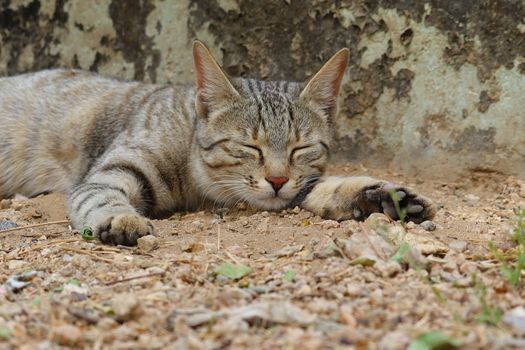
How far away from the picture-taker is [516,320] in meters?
2.42

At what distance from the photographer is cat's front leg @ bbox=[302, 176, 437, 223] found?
3900 millimetres

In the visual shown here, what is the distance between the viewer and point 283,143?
446 centimetres

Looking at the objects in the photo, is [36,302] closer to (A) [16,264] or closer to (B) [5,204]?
(A) [16,264]

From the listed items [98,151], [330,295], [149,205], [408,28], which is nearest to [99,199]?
[149,205]

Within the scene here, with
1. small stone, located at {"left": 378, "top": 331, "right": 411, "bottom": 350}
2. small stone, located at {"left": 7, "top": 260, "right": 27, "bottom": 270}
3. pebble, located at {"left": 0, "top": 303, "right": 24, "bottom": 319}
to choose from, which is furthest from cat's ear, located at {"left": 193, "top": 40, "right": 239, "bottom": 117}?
small stone, located at {"left": 378, "top": 331, "right": 411, "bottom": 350}

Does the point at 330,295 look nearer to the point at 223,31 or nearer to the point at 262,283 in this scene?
the point at 262,283

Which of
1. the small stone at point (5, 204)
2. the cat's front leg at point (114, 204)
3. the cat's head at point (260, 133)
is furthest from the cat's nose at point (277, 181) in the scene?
the small stone at point (5, 204)

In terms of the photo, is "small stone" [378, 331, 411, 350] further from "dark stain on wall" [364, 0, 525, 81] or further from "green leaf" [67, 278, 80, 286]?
"dark stain on wall" [364, 0, 525, 81]

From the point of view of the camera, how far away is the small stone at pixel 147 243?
3576 millimetres

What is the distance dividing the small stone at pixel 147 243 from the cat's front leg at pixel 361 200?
1.14 metres

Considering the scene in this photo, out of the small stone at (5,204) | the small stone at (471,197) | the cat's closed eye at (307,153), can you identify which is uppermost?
the cat's closed eye at (307,153)

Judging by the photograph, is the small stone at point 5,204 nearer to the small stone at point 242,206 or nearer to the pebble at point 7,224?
the pebble at point 7,224

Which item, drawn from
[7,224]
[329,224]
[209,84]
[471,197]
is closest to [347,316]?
[329,224]

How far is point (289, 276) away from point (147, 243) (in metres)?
0.89
